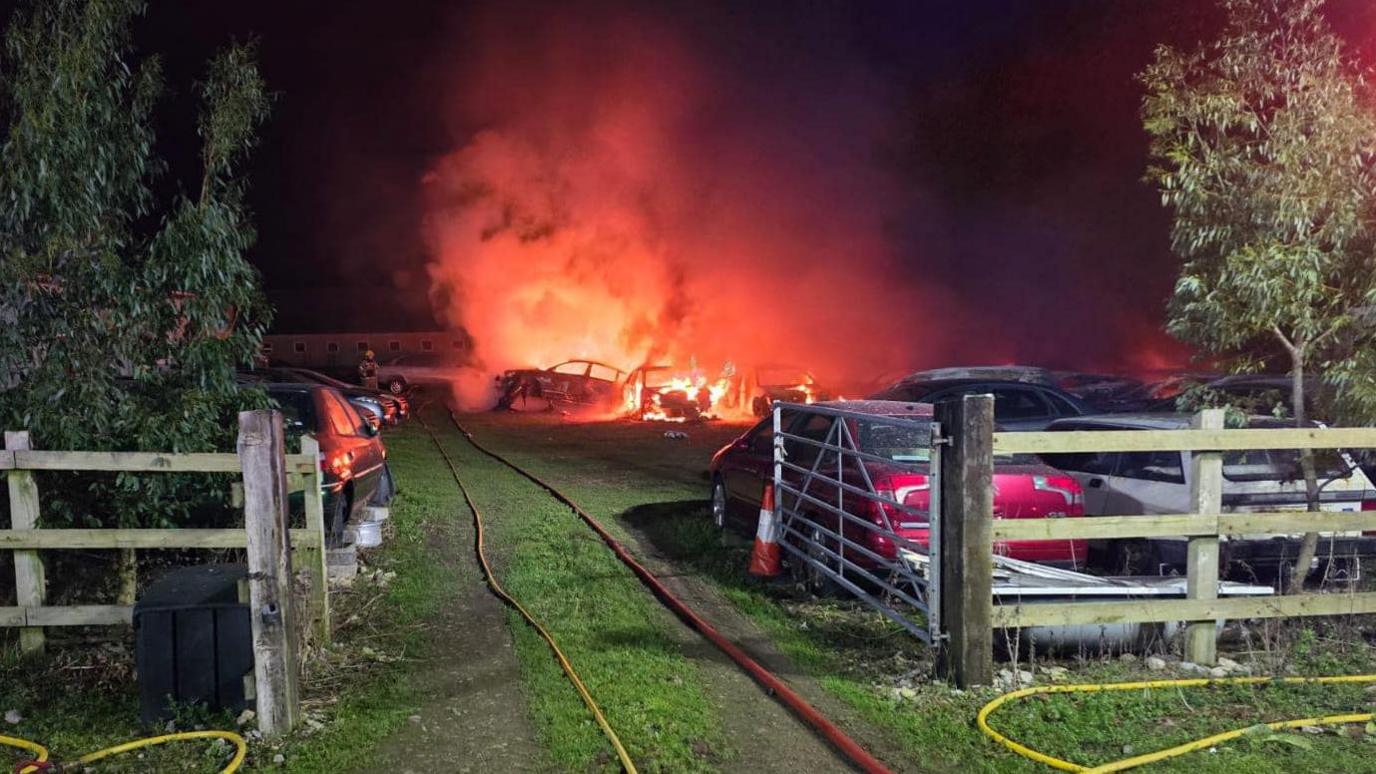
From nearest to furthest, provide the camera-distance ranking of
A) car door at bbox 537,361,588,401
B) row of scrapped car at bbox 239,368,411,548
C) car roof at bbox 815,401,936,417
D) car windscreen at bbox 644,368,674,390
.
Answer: row of scrapped car at bbox 239,368,411,548 → car roof at bbox 815,401,936,417 → car windscreen at bbox 644,368,674,390 → car door at bbox 537,361,588,401

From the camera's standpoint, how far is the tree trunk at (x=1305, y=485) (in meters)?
6.07

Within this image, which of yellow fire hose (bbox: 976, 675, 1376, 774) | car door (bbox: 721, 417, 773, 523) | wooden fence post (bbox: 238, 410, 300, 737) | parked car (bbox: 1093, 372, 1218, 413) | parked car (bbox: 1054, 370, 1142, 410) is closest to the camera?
yellow fire hose (bbox: 976, 675, 1376, 774)

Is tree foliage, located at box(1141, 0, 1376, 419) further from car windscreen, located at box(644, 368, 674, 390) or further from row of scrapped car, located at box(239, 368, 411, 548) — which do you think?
car windscreen, located at box(644, 368, 674, 390)

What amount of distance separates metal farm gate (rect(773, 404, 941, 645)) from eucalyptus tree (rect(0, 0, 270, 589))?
419 cm

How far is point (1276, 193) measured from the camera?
20.6ft

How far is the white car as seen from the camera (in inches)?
262

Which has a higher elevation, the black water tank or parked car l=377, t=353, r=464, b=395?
parked car l=377, t=353, r=464, b=395

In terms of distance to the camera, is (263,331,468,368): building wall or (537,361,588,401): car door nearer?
(537,361,588,401): car door

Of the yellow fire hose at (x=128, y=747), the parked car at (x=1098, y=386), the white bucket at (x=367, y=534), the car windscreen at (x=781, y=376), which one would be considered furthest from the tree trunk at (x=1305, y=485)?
the car windscreen at (x=781, y=376)

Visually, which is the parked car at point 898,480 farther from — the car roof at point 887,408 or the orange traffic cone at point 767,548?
the orange traffic cone at point 767,548

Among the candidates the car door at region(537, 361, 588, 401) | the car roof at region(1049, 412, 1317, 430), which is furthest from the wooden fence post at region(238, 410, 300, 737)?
the car door at region(537, 361, 588, 401)

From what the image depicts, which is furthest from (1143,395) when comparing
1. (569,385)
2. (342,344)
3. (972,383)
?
(342,344)

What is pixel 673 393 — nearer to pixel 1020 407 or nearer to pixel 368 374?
pixel 1020 407

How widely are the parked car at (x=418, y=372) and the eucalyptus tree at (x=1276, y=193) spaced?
23.3m
